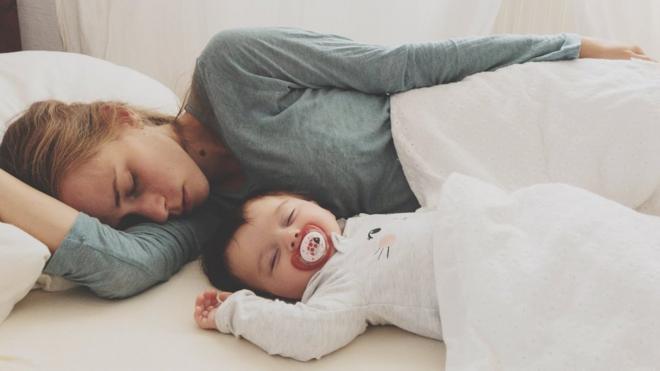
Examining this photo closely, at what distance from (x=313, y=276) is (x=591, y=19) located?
122 centimetres

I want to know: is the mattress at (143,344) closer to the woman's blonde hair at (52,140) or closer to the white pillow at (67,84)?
the woman's blonde hair at (52,140)

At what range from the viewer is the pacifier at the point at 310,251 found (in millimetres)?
1012

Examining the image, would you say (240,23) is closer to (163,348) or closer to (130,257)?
(130,257)

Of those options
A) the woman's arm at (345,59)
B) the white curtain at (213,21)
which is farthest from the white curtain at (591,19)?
the woman's arm at (345,59)

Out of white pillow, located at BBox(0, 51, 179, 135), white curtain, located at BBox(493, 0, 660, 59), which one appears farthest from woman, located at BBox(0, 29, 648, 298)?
white curtain, located at BBox(493, 0, 660, 59)

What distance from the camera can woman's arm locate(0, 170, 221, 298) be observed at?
3.10 ft

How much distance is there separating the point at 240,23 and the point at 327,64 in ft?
2.26

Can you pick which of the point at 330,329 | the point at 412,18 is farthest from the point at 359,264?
the point at 412,18

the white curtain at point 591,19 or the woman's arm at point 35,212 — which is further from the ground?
the white curtain at point 591,19

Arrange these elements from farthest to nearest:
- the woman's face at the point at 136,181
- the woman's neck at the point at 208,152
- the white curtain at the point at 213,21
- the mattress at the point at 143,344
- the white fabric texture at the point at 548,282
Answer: the white curtain at the point at 213,21 < the woman's neck at the point at 208,152 < the woman's face at the point at 136,181 < the mattress at the point at 143,344 < the white fabric texture at the point at 548,282

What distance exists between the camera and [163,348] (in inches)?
34.3

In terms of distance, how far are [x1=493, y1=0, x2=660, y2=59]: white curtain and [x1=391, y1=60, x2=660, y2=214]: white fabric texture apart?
0.58 m

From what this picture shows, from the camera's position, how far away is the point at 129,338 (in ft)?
2.92

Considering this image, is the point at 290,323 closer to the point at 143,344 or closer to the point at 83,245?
the point at 143,344
